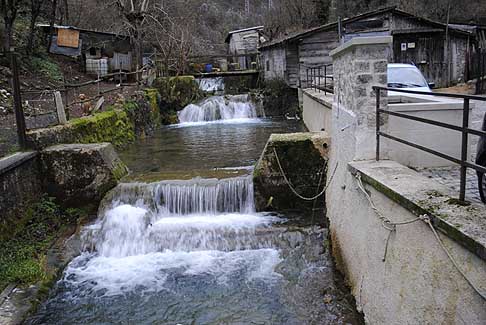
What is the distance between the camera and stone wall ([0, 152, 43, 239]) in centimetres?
705

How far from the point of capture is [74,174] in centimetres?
Result: 856

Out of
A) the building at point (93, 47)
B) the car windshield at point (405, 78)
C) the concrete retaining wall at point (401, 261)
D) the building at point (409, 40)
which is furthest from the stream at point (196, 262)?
the building at point (93, 47)

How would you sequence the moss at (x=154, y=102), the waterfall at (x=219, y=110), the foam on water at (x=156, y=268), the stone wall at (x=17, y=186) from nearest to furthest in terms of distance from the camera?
the foam on water at (x=156, y=268)
the stone wall at (x=17, y=186)
the moss at (x=154, y=102)
the waterfall at (x=219, y=110)

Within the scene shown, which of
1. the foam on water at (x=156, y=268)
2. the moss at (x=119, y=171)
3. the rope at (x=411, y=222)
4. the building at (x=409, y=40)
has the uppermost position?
the building at (x=409, y=40)

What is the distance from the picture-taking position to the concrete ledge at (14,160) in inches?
284

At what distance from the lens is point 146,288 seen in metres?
6.04

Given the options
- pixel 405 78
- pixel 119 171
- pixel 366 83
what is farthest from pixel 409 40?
pixel 366 83

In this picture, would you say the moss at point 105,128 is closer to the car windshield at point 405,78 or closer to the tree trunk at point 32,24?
the car windshield at point 405,78

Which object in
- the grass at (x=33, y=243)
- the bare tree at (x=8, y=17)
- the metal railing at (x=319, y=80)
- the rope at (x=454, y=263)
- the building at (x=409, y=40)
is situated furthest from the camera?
the building at (x=409, y=40)

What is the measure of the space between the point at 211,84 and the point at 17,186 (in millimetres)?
18765

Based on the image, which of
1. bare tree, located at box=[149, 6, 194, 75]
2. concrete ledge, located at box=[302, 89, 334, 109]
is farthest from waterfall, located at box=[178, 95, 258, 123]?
concrete ledge, located at box=[302, 89, 334, 109]

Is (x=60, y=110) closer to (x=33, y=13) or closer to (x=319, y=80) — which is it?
(x=319, y=80)

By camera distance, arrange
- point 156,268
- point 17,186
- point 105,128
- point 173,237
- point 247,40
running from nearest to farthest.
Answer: point 156,268, point 173,237, point 17,186, point 105,128, point 247,40

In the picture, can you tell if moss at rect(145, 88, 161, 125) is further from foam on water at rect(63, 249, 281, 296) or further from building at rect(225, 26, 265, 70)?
building at rect(225, 26, 265, 70)
